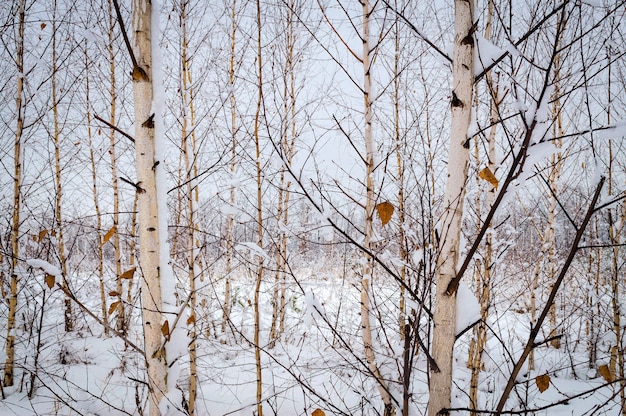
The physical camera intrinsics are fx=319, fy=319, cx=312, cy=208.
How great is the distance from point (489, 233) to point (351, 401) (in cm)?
295

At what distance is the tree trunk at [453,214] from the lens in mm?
1153

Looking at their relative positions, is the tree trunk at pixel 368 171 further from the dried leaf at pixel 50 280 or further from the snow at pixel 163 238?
the dried leaf at pixel 50 280

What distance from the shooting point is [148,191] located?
159 cm

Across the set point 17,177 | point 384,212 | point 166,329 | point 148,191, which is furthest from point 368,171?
point 17,177

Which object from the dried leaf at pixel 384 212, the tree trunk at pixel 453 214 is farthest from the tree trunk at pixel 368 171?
the tree trunk at pixel 453 214

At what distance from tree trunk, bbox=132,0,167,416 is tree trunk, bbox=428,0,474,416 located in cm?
128

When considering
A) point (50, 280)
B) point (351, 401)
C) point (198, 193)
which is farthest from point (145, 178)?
point (351, 401)

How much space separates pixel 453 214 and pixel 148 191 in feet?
4.61

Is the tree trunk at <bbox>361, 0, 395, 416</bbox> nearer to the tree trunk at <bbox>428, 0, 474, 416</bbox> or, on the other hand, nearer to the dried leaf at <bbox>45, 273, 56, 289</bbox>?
the tree trunk at <bbox>428, 0, 474, 416</bbox>

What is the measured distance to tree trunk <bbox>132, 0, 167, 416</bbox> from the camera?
62.2 inches

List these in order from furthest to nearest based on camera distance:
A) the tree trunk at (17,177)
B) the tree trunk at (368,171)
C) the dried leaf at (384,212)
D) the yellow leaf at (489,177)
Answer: the tree trunk at (17,177)
the tree trunk at (368,171)
the dried leaf at (384,212)
the yellow leaf at (489,177)

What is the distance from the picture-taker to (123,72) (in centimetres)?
584

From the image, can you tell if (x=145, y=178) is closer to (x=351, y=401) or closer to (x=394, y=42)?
(x=351, y=401)

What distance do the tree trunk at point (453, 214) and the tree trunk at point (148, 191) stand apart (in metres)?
1.28
